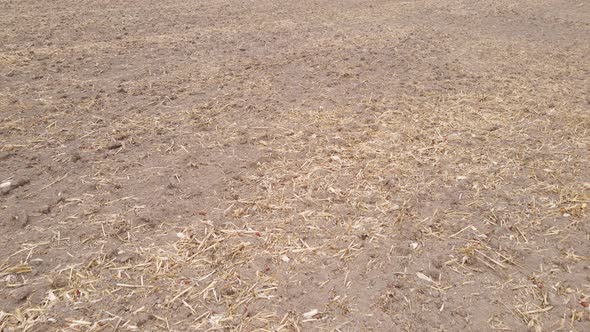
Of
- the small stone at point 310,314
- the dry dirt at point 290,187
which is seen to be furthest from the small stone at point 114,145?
the small stone at point 310,314

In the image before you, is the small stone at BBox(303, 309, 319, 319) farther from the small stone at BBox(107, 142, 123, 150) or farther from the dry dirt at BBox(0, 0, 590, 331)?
the small stone at BBox(107, 142, 123, 150)

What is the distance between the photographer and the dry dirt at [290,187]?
8.91 ft

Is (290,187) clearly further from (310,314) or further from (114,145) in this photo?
(114,145)

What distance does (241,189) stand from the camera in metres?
3.80

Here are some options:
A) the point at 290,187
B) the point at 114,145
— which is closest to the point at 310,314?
the point at 290,187

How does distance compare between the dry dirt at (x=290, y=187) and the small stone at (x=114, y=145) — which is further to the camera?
the small stone at (x=114, y=145)

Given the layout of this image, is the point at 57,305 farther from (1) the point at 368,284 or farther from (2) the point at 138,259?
(1) the point at 368,284

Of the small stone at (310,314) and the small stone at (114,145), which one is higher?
the small stone at (114,145)

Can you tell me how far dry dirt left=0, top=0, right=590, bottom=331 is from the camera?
2717 mm

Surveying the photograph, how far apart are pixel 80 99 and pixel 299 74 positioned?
10.1 feet

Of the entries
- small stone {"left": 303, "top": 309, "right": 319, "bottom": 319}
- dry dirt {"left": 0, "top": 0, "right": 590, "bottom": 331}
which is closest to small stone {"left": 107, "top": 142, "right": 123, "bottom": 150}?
dry dirt {"left": 0, "top": 0, "right": 590, "bottom": 331}

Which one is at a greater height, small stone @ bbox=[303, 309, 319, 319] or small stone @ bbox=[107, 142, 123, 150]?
Result: small stone @ bbox=[107, 142, 123, 150]

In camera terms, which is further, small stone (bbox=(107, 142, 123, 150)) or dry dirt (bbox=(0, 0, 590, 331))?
small stone (bbox=(107, 142, 123, 150))

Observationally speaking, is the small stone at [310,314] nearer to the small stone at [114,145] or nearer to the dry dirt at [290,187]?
the dry dirt at [290,187]
